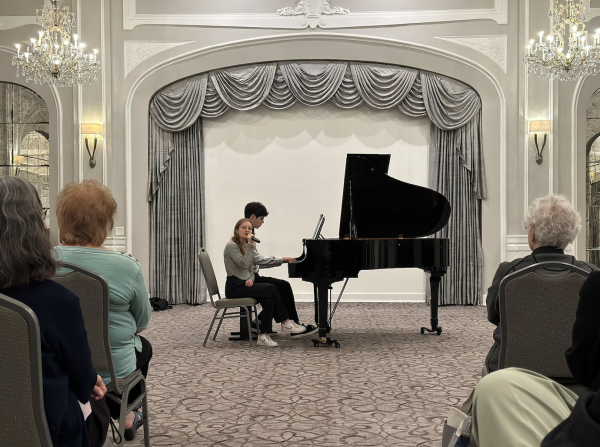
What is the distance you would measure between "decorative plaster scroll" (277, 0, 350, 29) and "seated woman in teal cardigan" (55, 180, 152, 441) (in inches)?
244

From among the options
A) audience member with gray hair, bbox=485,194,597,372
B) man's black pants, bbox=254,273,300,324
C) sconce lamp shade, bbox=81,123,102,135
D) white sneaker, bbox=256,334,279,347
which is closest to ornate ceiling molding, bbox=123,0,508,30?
sconce lamp shade, bbox=81,123,102,135

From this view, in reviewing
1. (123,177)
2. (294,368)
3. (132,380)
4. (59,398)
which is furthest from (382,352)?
(123,177)

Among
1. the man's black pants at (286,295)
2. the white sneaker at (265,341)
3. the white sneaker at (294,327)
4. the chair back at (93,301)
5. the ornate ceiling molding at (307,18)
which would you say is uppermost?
the ornate ceiling molding at (307,18)

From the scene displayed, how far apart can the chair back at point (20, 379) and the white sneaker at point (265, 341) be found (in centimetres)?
397

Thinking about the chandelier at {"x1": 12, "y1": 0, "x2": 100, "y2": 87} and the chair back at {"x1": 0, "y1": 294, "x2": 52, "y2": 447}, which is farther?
the chandelier at {"x1": 12, "y1": 0, "x2": 100, "y2": 87}

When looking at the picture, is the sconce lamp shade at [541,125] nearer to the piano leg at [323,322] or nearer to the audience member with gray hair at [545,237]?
the piano leg at [323,322]

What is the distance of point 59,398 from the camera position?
1541 mm

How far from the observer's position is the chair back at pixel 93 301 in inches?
86.4

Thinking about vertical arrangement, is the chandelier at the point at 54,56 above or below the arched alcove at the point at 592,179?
above

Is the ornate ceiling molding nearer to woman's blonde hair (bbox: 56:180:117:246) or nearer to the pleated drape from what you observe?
the pleated drape

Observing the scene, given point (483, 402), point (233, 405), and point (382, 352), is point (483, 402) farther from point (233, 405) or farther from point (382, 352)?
point (382, 352)

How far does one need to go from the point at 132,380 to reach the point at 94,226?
61 centimetres

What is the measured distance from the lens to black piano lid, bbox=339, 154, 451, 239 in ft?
18.3

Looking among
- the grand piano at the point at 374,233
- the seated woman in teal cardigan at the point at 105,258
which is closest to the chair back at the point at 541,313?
the seated woman in teal cardigan at the point at 105,258
